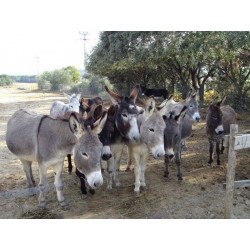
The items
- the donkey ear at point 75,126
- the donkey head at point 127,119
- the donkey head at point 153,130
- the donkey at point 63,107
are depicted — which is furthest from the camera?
the donkey at point 63,107

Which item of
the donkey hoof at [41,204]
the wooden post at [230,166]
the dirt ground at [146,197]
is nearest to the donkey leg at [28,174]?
the dirt ground at [146,197]

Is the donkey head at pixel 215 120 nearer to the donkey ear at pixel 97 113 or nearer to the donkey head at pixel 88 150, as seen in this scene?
the donkey ear at pixel 97 113

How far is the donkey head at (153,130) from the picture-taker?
3680mm

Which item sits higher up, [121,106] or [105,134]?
[121,106]

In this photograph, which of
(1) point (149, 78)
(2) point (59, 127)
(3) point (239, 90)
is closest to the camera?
(2) point (59, 127)

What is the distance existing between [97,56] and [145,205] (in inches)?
460

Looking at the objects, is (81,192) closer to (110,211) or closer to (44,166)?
(110,211)

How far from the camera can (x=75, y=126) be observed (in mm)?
3084

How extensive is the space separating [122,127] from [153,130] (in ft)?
2.13

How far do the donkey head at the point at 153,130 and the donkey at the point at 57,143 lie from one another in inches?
41.6

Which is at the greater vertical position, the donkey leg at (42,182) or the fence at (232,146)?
the fence at (232,146)

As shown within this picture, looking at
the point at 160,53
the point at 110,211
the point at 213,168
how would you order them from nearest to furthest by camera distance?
the point at 110,211, the point at 213,168, the point at 160,53

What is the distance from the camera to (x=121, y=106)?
4.20 meters
